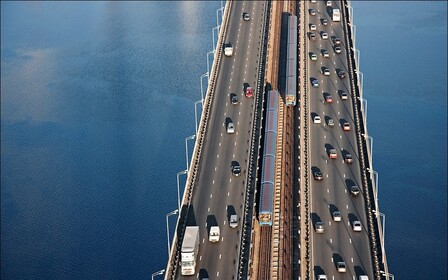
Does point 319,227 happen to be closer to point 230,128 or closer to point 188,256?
point 188,256

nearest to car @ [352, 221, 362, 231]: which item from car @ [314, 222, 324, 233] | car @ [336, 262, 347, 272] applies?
car @ [314, 222, 324, 233]

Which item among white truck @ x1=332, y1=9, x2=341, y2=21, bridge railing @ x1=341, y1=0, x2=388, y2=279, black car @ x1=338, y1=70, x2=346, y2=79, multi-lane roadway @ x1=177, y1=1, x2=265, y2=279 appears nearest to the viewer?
bridge railing @ x1=341, y1=0, x2=388, y2=279

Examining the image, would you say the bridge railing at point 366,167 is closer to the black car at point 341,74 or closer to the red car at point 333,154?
the black car at point 341,74

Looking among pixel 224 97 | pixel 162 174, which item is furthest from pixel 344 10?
pixel 162 174

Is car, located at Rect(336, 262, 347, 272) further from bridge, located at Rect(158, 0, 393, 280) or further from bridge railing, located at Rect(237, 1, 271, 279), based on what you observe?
bridge railing, located at Rect(237, 1, 271, 279)

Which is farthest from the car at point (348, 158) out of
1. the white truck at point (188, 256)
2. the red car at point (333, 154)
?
the white truck at point (188, 256)

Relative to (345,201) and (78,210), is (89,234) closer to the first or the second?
(78,210)
